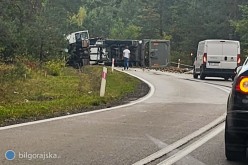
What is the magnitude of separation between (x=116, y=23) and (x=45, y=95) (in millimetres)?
86314

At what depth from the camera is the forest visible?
96.8 ft

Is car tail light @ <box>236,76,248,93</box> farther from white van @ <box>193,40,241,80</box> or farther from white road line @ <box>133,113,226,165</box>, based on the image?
white van @ <box>193,40,241,80</box>

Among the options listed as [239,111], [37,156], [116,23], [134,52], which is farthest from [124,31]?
[239,111]

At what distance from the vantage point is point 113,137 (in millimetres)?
9094

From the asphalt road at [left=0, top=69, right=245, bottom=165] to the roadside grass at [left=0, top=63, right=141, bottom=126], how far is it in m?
0.88

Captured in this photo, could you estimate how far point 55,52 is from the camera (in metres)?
30.8

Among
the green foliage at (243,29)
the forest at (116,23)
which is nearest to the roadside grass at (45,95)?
the forest at (116,23)

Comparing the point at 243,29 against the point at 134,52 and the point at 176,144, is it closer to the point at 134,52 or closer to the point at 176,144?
the point at 134,52

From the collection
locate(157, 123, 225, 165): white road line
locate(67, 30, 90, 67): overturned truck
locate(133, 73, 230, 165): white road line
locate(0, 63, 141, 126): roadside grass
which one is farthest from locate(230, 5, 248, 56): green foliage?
locate(157, 123, 225, 165): white road line

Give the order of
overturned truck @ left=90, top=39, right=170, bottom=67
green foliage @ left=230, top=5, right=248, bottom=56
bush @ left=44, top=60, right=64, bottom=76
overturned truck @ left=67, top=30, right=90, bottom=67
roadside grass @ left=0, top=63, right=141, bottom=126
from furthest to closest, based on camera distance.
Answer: green foliage @ left=230, top=5, right=248, bottom=56 → overturned truck @ left=90, top=39, right=170, bottom=67 → overturned truck @ left=67, top=30, right=90, bottom=67 → bush @ left=44, top=60, right=64, bottom=76 → roadside grass @ left=0, top=63, right=141, bottom=126

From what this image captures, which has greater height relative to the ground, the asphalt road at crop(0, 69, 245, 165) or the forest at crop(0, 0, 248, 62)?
the forest at crop(0, 0, 248, 62)

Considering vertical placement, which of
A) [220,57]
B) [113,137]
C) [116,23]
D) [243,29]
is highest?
[116,23]

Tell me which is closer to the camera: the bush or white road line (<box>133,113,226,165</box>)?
white road line (<box>133,113,226,165</box>)

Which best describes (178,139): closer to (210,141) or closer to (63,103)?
(210,141)
